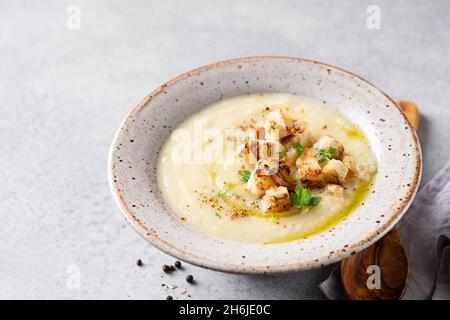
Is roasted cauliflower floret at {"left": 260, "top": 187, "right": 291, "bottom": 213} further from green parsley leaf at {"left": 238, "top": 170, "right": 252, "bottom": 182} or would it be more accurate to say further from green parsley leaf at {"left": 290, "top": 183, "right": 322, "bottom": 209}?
green parsley leaf at {"left": 238, "top": 170, "right": 252, "bottom": 182}

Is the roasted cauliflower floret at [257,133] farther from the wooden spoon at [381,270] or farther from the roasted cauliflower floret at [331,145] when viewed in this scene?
the wooden spoon at [381,270]

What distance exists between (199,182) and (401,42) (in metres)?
2.61

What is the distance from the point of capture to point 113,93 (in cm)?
484

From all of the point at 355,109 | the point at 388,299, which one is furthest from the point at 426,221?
the point at 355,109

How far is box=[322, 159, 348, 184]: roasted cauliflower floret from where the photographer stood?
10.3ft

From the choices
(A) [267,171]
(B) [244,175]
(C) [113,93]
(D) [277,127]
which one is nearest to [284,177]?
(A) [267,171]

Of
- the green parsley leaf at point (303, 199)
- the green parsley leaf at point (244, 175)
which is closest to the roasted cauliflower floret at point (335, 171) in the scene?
the green parsley leaf at point (303, 199)

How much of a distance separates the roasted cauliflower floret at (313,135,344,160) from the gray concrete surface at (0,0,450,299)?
0.65m

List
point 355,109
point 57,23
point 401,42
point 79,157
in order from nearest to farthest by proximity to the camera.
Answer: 1. point 355,109
2. point 79,157
3. point 401,42
4. point 57,23

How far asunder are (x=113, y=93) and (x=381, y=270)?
103 inches

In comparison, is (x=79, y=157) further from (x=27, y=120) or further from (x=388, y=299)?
(x=388, y=299)

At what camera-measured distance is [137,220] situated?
303 cm

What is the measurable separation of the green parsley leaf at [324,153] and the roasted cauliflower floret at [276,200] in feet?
0.99

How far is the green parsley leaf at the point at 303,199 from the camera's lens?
3.09 m
